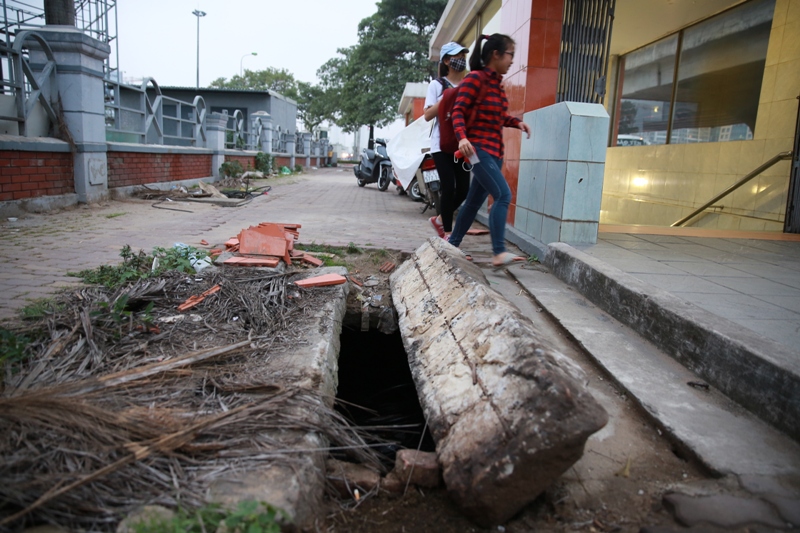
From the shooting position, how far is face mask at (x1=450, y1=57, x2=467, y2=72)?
4.84 metres

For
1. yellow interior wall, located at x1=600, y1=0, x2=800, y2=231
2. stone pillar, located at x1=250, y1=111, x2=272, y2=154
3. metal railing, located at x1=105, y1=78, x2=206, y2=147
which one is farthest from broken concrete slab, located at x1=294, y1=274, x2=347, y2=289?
stone pillar, located at x1=250, y1=111, x2=272, y2=154

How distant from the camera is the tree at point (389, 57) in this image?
29.0 m

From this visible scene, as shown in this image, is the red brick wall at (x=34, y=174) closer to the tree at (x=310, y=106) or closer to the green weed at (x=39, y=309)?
the green weed at (x=39, y=309)

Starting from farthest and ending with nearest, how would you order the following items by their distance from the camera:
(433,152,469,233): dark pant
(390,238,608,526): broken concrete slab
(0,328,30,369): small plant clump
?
1. (433,152,469,233): dark pant
2. (0,328,30,369): small plant clump
3. (390,238,608,526): broken concrete slab

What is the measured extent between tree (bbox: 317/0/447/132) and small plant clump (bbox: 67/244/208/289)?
27.5m

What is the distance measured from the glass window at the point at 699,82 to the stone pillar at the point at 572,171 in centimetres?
461

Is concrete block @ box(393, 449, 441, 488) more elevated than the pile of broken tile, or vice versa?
the pile of broken tile

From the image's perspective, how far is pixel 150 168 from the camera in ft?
32.3

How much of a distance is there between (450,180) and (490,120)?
2.56ft

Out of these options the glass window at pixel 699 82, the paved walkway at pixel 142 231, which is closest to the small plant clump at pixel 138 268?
the paved walkway at pixel 142 231

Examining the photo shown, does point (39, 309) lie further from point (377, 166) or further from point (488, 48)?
point (377, 166)

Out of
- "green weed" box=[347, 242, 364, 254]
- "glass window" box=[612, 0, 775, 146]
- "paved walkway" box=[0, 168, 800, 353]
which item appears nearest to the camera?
"paved walkway" box=[0, 168, 800, 353]

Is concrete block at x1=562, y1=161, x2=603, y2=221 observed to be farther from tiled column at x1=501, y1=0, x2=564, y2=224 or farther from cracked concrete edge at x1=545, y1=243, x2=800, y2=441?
tiled column at x1=501, y1=0, x2=564, y2=224

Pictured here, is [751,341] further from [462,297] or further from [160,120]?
[160,120]
